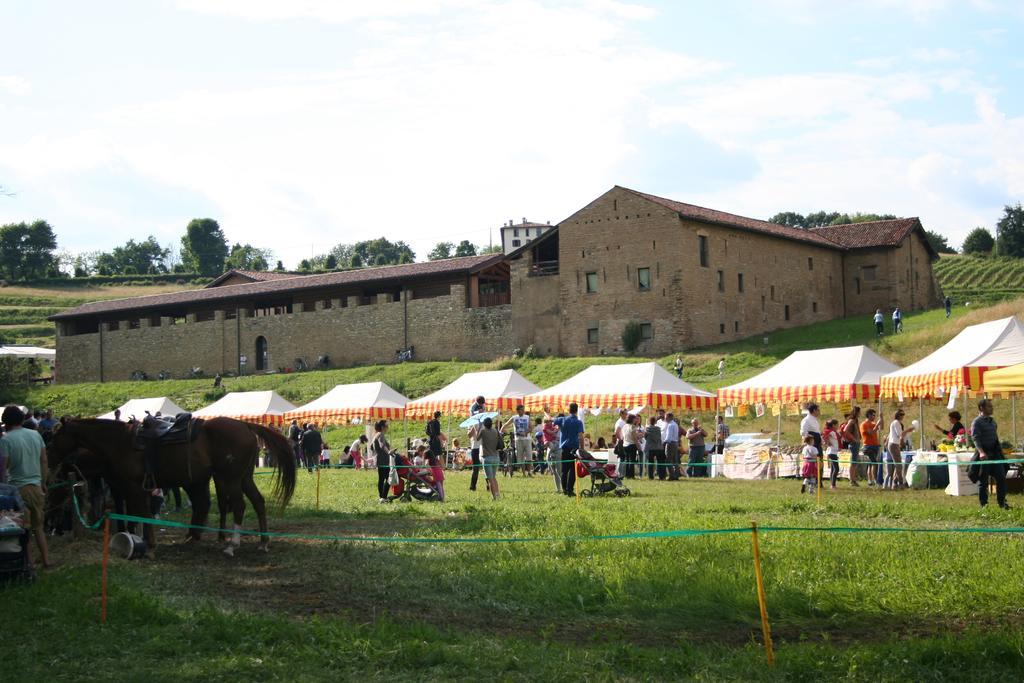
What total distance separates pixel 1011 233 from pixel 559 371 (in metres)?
57.2

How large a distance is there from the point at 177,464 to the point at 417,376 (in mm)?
42995

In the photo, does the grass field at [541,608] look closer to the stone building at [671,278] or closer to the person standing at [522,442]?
the person standing at [522,442]

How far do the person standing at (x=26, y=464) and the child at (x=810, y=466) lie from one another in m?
13.3

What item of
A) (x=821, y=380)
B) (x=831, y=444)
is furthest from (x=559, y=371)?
(x=831, y=444)

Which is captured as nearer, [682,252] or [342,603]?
[342,603]

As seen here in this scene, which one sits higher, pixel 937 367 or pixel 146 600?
pixel 937 367

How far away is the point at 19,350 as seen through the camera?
76812mm

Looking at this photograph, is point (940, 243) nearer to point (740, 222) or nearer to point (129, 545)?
point (740, 222)

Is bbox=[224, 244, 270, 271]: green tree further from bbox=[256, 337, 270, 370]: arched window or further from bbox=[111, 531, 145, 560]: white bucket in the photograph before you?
bbox=[111, 531, 145, 560]: white bucket

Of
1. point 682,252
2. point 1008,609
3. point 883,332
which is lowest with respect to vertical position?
point 1008,609

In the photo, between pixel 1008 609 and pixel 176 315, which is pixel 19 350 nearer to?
pixel 176 315

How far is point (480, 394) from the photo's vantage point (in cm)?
3159

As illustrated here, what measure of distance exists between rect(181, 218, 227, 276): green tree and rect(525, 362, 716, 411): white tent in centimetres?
11467

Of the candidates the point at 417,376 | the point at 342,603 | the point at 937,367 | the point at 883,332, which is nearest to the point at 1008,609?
→ the point at 342,603
